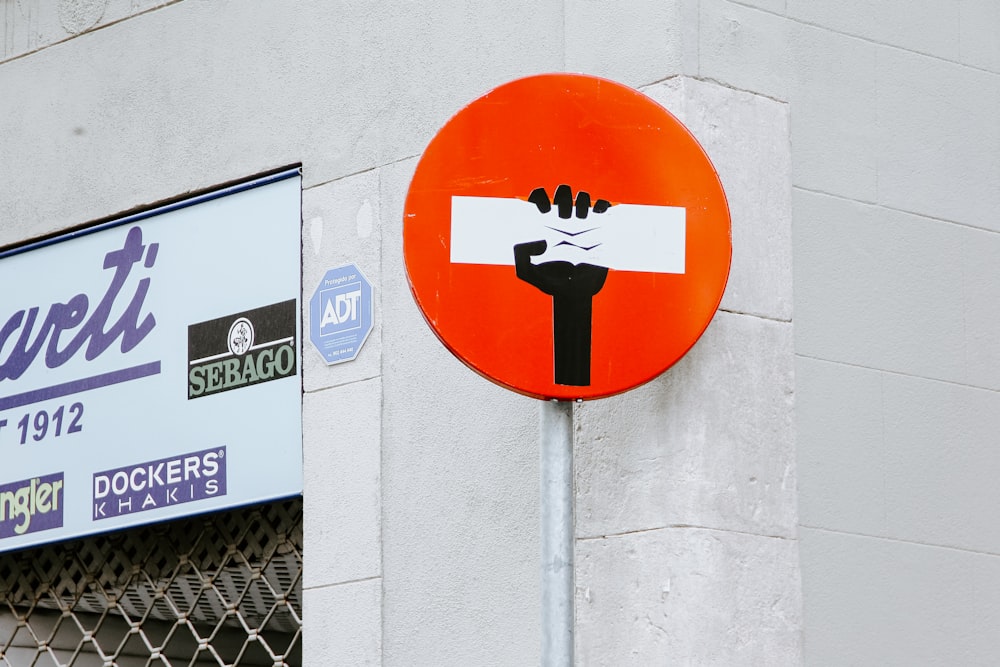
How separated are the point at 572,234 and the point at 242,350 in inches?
82.0

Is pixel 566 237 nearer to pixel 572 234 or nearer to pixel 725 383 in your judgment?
pixel 572 234

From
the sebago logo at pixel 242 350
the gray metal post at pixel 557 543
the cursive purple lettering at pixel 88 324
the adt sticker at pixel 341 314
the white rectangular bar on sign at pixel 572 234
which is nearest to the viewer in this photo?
the gray metal post at pixel 557 543

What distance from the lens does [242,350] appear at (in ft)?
20.0

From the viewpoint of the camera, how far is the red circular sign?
14.3 ft

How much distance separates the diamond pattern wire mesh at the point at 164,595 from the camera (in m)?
6.15

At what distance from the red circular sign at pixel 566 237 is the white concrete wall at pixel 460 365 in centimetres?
41

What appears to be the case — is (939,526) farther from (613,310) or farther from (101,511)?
(101,511)

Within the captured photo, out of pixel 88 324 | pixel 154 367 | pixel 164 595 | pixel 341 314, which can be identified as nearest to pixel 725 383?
pixel 341 314

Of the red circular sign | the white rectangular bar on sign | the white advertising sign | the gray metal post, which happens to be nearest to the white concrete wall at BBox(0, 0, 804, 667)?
the white advertising sign

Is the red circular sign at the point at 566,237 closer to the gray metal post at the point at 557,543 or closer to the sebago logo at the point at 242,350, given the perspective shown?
the gray metal post at the point at 557,543

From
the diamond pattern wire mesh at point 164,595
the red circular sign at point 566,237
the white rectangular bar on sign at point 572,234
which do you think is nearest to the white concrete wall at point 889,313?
the red circular sign at point 566,237

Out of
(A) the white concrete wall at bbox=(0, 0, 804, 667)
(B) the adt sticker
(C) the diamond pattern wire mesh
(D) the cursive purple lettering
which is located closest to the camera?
(A) the white concrete wall at bbox=(0, 0, 804, 667)

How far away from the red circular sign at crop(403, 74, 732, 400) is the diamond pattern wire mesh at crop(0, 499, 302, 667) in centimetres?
182

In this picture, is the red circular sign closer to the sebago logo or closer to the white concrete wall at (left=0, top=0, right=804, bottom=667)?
the white concrete wall at (left=0, top=0, right=804, bottom=667)
